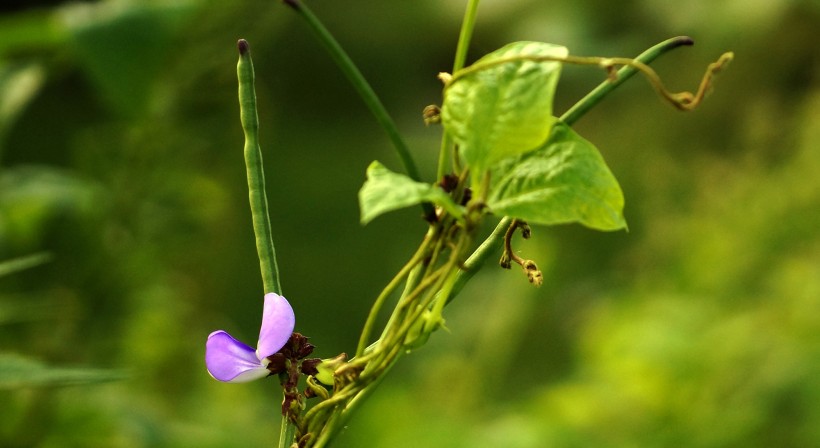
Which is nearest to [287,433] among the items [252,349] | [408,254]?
[252,349]

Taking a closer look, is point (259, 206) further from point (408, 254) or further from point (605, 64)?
point (408, 254)

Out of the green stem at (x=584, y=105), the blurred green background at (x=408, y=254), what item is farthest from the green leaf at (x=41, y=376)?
the green stem at (x=584, y=105)

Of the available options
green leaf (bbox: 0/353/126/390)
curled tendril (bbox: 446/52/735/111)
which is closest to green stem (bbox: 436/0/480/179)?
curled tendril (bbox: 446/52/735/111)

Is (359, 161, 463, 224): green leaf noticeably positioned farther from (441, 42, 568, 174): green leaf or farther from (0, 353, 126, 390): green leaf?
(0, 353, 126, 390): green leaf

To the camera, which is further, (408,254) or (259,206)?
(408,254)

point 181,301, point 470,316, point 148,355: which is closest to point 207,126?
point 148,355

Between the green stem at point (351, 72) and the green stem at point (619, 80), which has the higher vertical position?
the green stem at point (351, 72)

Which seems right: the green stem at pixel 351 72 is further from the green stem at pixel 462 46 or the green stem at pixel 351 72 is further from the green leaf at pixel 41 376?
the green leaf at pixel 41 376
